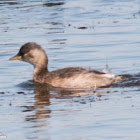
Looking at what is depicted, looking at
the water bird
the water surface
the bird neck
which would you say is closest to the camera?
the water surface

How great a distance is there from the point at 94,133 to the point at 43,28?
13452mm

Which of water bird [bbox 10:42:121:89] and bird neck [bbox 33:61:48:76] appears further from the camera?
bird neck [bbox 33:61:48:76]

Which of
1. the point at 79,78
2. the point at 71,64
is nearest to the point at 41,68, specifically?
the point at 79,78

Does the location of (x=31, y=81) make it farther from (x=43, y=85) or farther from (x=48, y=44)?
(x=48, y=44)

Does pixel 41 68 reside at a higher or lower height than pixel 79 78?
higher

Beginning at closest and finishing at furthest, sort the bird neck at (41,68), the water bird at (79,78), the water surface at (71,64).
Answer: the water surface at (71,64) → the water bird at (79,78) → the bird neck at (41,68)

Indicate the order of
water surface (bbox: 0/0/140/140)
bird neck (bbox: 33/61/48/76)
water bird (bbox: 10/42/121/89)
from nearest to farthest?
water surface (bbox: 0/0/140/140)
water bird (bbox: 10/42/121/89)
bird neck (bbox: 33/61/48/76)

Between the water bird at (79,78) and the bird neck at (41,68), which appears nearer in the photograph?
the water bird at (79,78)

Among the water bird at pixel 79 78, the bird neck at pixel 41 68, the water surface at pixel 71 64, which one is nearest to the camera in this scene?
the water surface at pixel 71 64

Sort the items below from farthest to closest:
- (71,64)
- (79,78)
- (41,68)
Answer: (71,64)
(41,68)
(79,78)

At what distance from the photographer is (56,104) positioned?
1369cm

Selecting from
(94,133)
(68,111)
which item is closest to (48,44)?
(68,111)

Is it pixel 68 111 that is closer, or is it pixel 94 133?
pixel 94 133

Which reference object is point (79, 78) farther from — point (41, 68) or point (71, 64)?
point (71, 64)
